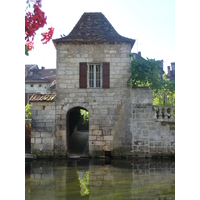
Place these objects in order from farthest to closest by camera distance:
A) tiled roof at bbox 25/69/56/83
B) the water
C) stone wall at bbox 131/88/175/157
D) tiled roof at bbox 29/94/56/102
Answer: tiled roof at bbox 25/69/56/83 → tiled roof at bbox 29/94/56/102 → stone wall at bbox 131/88/175/157 → the water

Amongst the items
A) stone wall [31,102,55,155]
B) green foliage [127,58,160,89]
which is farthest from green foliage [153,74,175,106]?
stone wall [31,102,55,155]

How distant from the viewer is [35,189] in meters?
6.17

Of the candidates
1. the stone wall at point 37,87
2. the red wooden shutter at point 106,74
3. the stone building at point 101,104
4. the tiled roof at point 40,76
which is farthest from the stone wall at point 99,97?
the tiled roof at point 40,76

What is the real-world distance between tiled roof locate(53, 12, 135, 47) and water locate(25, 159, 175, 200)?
469cm

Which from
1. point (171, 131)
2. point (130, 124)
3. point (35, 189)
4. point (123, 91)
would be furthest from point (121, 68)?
point (35, 189)

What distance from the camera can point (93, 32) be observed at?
11.1 meters

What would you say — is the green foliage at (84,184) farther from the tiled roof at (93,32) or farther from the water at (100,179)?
the tiled roof at (93,32)

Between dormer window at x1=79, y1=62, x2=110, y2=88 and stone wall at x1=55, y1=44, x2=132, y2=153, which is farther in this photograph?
dormer window at x1=79, y1=62, x2=110, y2=88

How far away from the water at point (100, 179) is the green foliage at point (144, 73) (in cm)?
303

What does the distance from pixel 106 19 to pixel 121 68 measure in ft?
8.78

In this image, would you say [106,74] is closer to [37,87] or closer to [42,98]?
[42,98]

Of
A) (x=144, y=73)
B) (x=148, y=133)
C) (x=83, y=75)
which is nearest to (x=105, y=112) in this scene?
(x=83, y=75)

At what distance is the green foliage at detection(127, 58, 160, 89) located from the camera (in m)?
10.5

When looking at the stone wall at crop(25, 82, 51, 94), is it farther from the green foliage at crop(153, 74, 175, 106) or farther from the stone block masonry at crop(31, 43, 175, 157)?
the stone block masonry at crop(31, 43, 175, 157)
